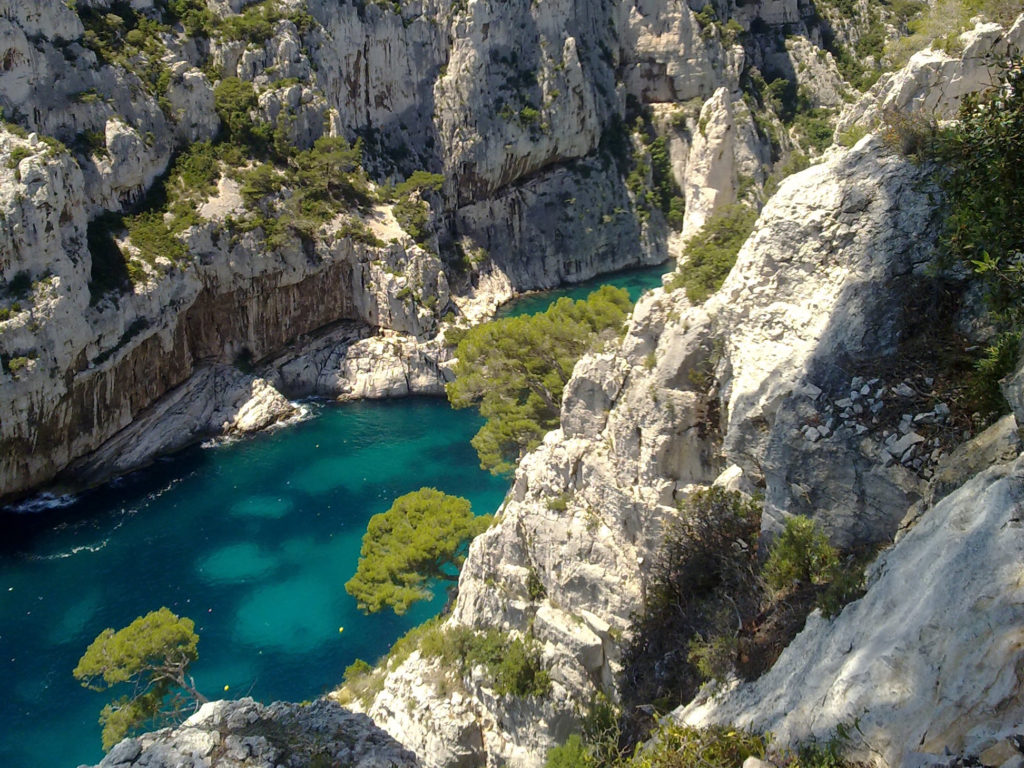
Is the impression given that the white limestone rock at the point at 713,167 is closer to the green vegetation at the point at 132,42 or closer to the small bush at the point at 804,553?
the small bush at the point at 804,553

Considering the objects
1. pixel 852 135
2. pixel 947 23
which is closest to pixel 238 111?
pixel 852 135

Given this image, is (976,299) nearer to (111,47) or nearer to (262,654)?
(262,654)

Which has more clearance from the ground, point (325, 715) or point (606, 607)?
point (606, 607)

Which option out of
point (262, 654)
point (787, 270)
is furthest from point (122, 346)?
point (787, 270)

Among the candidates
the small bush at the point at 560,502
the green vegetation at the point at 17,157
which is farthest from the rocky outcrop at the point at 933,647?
the green vegetation at the point at 17,157

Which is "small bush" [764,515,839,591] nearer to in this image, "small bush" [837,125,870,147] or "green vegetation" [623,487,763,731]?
"green vegetation" [623,487,763,731]

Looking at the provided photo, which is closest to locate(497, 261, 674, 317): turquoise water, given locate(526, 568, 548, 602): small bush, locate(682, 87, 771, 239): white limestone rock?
locate(682, 87, 771, 239): white limestone rock
